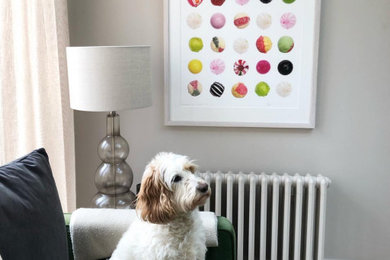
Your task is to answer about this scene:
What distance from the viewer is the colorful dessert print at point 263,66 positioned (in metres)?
2.44

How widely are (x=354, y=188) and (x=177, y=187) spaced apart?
4.81 ft

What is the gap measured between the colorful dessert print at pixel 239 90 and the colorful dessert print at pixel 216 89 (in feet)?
0.22

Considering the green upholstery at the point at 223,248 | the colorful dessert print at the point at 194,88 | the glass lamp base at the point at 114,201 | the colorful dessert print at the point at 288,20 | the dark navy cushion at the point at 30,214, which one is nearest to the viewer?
the dark navy cushion at the point at 30,214

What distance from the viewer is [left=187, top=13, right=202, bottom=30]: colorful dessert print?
2.44 metres

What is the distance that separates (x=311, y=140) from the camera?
2518mm

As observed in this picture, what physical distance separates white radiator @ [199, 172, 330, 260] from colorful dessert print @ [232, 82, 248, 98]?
45cm

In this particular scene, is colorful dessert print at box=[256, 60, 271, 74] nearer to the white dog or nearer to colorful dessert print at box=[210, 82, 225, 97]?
colorful dessert print at box=[210, 82, 225, 97]

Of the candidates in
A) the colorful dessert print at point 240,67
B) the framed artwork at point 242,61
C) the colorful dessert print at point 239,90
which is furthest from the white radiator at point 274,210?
the colorful dessert print at point 240,67

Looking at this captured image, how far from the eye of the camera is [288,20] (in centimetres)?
239

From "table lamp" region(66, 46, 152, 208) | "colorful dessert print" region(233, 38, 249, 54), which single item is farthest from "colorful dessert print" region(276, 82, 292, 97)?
"table lamp" region(66, 46, 152, 208)

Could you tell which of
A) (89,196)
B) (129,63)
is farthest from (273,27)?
(89,196)

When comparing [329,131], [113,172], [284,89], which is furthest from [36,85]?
[329,131]

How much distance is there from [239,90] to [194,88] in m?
0.26

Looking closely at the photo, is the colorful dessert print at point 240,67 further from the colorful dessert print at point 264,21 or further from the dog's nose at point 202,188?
the dog's nose at point 202,188
